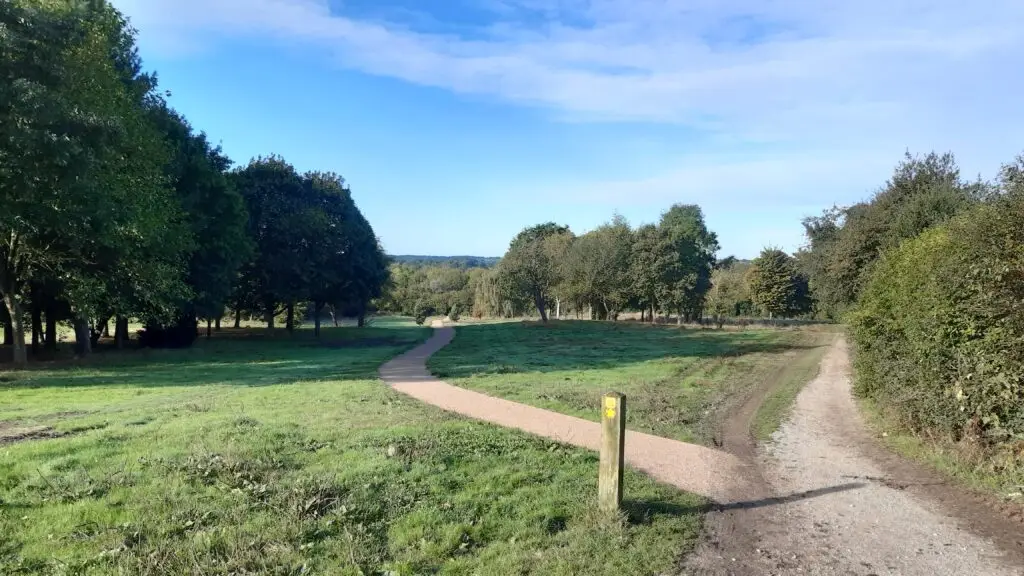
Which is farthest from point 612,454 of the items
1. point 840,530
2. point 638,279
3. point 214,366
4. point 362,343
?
point 638,279

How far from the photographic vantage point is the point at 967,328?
260 inches

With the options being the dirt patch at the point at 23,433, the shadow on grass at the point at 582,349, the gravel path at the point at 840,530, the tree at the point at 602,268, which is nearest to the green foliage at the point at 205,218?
the shadow on grass at the point at 582,349

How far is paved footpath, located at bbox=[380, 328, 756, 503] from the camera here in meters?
6.89

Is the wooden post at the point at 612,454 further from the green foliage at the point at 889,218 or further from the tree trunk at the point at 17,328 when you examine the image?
the tree trunk at the point at 17,328

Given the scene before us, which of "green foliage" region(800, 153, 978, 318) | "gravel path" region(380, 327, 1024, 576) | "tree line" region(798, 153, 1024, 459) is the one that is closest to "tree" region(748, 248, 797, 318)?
"green foliage" region(800, 153, 978, 318)

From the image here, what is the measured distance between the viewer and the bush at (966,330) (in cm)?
602

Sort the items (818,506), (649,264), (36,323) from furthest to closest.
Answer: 1. (649,264)
2. (36,323)
3. (818,506)

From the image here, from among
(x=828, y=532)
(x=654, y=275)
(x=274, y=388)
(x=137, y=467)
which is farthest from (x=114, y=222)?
(x=654, y=275)

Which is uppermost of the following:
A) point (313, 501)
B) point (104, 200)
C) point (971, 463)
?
point (104, 200)

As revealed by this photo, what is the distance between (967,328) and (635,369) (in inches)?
489

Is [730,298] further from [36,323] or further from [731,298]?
[36,323]

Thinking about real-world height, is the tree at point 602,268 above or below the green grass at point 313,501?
above

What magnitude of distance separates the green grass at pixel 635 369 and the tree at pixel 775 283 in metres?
20.3

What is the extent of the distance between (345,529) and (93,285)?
20098mm
